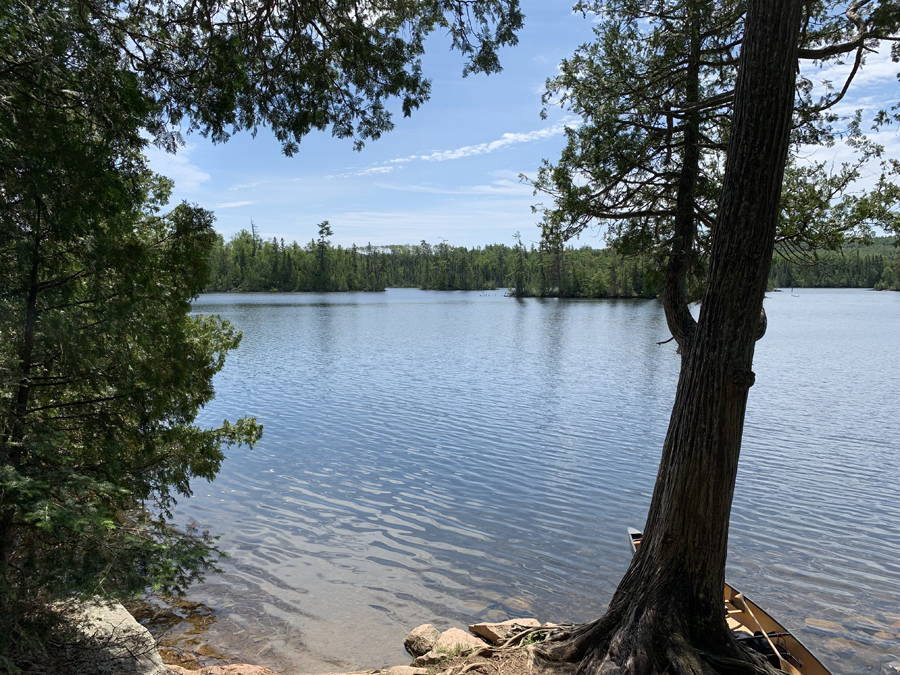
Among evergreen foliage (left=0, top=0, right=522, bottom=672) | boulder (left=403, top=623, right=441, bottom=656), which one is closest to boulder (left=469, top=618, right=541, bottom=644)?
boulder (left=403, top=623, right=441, bottom=656)

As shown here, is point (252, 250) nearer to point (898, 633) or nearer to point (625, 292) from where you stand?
point (625, 292)

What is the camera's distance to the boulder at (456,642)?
479cm

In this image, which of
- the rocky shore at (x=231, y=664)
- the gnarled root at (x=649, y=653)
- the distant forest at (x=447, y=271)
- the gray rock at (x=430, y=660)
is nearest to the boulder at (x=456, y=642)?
the rocky shore at (x=231, y=664)

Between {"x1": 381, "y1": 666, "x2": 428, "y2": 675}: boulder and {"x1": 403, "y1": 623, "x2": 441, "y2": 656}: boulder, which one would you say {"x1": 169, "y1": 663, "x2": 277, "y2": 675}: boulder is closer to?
{"x1": 381, "y1": 666, "x2": 428, "y2": 675}: boulder

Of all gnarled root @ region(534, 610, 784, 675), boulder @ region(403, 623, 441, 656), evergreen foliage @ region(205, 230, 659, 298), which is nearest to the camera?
gnarled root @ region(534, 610, 784, 675)

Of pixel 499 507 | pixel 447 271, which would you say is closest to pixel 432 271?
pixel 447 271

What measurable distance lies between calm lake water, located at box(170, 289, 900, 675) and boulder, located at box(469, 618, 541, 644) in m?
0.88

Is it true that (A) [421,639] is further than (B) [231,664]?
Yes

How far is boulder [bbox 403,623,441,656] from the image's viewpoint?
536cm

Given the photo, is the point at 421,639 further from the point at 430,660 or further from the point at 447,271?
the point at 447,271

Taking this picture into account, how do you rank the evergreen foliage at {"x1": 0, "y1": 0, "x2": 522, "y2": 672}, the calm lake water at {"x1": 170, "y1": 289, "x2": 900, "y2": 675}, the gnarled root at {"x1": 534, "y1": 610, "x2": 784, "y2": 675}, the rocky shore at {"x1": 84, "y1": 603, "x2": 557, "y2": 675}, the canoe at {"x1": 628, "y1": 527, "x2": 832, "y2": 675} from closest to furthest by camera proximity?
1. the evergreen foliage at {"x1": 0, "y1": 0, "x2": 522, "y2": 672}
2. the gnarled root at {"x1": 534, "y1": 610, "x2": 784, "y2": 675}
3. the rocky shore at {"x1": 84, "y1": 603, "x2": 557, "y2": 675}
4. the canoe at {"x1": 628, "y1": 527, "x2": 832, "y2": 675}
5. the calm lake water at {"x1": 170, "y1": 289, "x2": 900, "y2": 675}

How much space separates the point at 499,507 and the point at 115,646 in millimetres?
6469

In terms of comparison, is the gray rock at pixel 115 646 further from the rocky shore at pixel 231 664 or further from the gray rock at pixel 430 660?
the gray rock at pixel 430 660

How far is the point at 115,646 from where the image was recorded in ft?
12.2
